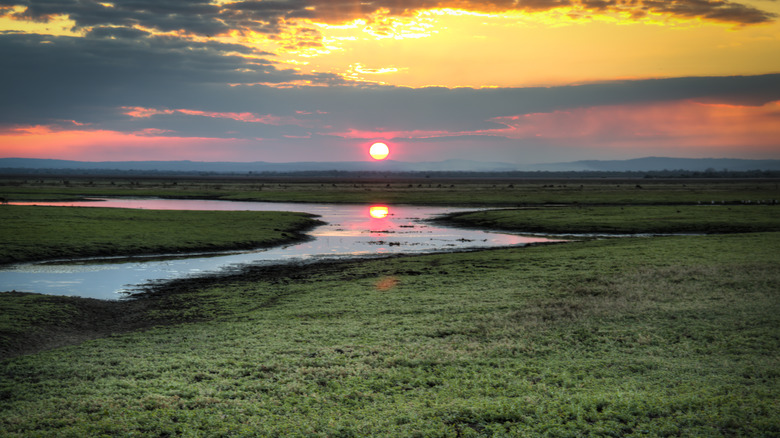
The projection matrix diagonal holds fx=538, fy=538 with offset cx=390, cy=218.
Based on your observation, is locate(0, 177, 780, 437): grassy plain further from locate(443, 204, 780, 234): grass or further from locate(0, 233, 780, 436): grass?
locate(443, 204, 780, 234): grass

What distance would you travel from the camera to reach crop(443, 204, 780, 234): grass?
53.8 m

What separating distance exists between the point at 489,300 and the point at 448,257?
46.3 ft

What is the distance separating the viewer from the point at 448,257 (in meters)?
35.9

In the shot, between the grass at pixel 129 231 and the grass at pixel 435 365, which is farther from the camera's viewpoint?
the grass at pixel 129 231

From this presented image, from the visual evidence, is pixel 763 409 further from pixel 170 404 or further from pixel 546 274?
pixel 546 274

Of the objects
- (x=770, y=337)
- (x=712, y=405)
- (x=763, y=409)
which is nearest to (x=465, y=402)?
(x=712, y=405)

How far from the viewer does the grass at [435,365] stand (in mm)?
10641

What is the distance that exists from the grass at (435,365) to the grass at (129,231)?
17.6 meters

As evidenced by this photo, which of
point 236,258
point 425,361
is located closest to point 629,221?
point 236,258

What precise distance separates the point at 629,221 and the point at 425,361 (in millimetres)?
51282

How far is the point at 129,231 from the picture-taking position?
47125mm

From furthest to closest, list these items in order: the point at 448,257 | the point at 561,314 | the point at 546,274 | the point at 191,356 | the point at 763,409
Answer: the point at 448,257 → the point at 546,274 → the point at 561,314 → the point at 191,356 → the point at 763,409

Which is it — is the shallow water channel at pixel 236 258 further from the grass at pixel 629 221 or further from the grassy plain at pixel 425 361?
the grass at pixel 629 221

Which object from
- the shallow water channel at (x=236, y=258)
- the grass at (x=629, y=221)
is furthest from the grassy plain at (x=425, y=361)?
the grass at (x=629, y=221)
